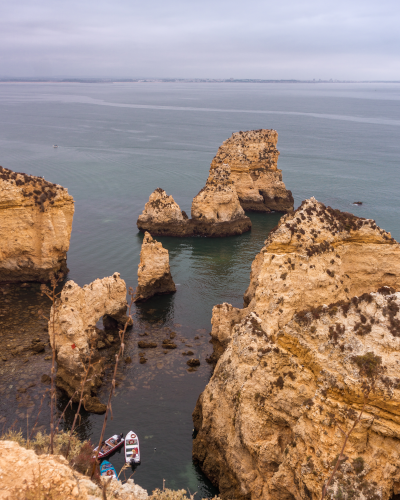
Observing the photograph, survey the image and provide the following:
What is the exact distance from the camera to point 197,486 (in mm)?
21984

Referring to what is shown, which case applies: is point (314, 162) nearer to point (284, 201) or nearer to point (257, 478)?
point (284, 201)

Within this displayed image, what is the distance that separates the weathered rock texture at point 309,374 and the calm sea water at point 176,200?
4477 millimetres

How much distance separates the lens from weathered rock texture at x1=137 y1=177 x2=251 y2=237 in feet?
203

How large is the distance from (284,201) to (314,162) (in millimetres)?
42203

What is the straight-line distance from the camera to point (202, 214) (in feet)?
208

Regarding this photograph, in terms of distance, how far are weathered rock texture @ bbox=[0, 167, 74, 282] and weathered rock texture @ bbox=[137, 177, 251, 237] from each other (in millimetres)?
17821

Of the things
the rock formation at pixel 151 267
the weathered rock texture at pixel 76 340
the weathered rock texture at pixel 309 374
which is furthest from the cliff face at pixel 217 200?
the weathered rock texture at pixel 309 374

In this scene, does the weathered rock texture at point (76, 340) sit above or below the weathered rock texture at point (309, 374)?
below

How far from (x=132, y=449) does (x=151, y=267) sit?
20.6 meters

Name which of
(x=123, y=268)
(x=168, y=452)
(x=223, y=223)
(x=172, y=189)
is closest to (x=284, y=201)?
(x=223, y=223)

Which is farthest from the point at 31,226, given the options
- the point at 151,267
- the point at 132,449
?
the point at 132,449

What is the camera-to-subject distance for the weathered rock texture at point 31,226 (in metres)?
42.3

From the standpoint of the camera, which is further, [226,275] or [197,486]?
[226,275]

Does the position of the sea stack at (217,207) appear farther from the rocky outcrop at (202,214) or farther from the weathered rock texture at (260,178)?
the weathered rock texture at (260,178)
